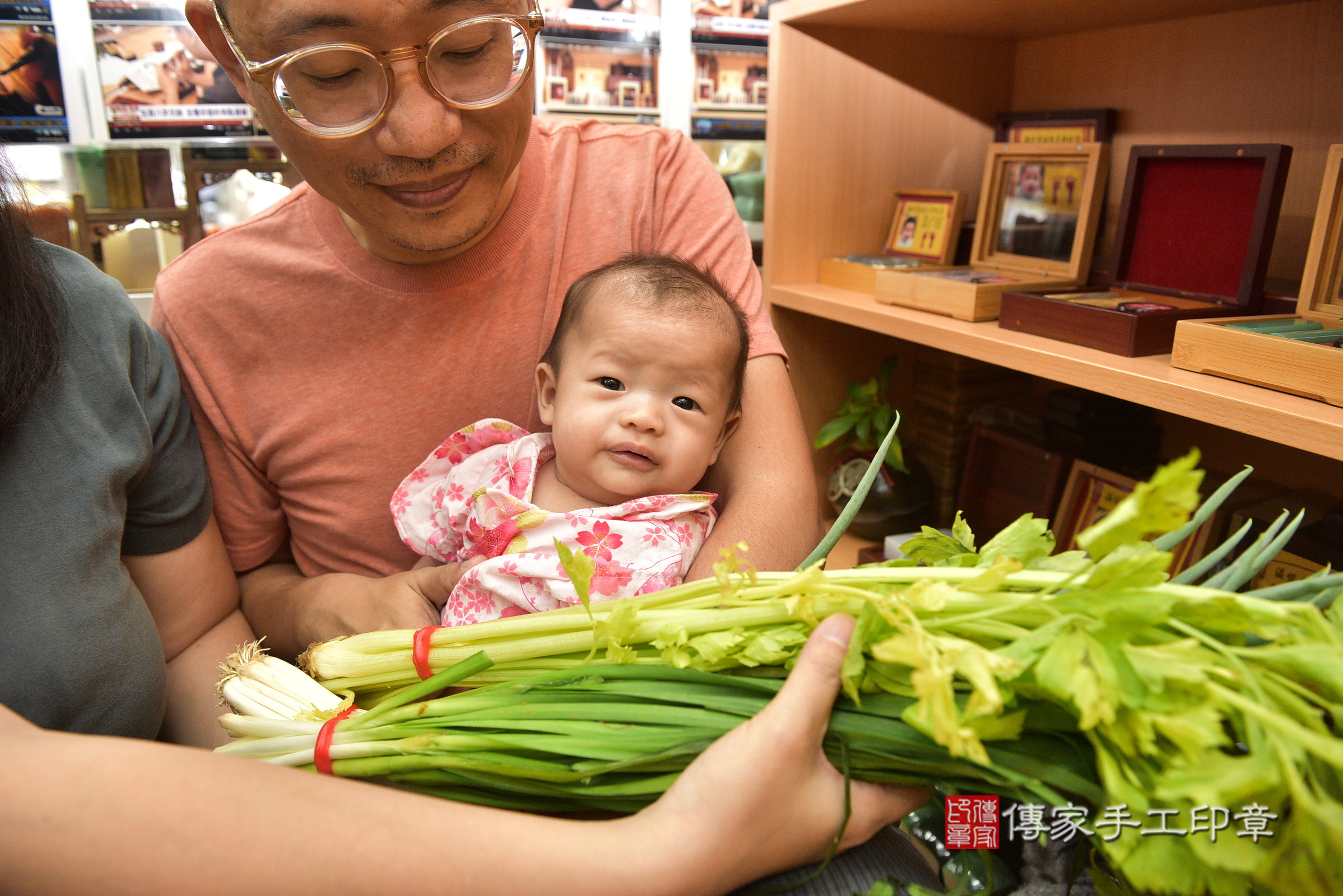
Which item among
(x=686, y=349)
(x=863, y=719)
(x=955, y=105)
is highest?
(x=955, y=105)

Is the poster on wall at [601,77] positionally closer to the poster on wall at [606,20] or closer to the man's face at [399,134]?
the poster on wall at [606,20]

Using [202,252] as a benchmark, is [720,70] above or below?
above

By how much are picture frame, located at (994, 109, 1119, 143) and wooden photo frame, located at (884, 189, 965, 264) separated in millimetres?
160

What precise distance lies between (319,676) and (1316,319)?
1337 mm

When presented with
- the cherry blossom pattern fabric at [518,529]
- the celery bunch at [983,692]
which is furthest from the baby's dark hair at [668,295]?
the celery bunch at [983,692]

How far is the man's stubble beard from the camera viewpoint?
0.99m

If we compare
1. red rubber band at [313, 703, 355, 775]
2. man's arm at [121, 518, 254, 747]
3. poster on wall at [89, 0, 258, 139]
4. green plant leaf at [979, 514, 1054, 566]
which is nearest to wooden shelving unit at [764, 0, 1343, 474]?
green plant leaf at [979, 514, 1054, 566]

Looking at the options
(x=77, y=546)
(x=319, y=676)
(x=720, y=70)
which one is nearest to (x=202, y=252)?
(x=77, y=546)

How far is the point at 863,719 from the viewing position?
2.08 feet

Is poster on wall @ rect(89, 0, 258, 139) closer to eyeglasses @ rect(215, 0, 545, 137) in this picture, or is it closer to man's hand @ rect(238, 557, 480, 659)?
eyeglasses @ rect(215, 0, 545, 137)

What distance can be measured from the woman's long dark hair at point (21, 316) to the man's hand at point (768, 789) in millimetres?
744

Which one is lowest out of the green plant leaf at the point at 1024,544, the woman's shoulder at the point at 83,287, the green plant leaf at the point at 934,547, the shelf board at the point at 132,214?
the green plant leaf at the point at 934,547

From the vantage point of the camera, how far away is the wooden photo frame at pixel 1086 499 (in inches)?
58.9

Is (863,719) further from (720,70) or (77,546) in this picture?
(720,70)
